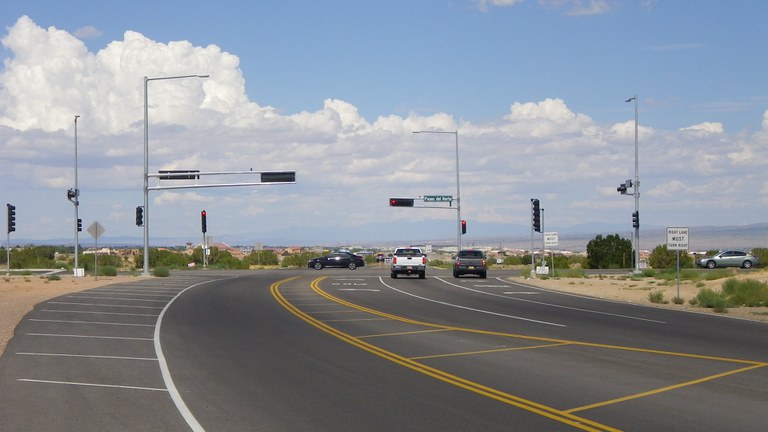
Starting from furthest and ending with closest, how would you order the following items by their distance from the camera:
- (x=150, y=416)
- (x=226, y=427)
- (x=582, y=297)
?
(x=582, y=297) < (x=150, y=416) < (x=226, y=427)

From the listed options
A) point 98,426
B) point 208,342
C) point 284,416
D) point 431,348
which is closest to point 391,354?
point 431,348

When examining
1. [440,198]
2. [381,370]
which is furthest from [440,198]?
[381,370]

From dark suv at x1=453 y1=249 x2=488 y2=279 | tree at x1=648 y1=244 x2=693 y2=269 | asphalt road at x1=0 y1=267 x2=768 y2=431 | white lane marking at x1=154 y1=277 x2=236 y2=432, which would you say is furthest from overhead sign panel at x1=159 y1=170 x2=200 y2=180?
tree at x1=648 y1=244 x2=693 y2=269

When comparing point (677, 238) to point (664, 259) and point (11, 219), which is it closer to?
point (11, 219)

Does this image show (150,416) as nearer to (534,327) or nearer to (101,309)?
(534,327)

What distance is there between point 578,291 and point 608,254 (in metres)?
45.7

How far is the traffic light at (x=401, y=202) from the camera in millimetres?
77562

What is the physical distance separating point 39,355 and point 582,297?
2419cm

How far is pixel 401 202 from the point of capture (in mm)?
77625

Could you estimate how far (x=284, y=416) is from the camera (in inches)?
432

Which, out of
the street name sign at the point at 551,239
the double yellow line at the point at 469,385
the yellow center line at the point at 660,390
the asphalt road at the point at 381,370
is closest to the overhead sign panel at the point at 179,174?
the street name sign at the point at 551,239

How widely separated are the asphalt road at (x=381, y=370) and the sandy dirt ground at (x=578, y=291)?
4.34 ft

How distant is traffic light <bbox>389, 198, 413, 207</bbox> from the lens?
77562 mm

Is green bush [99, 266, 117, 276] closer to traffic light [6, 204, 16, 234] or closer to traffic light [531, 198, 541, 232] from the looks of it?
traffic light [6, 204, 16, 234]
